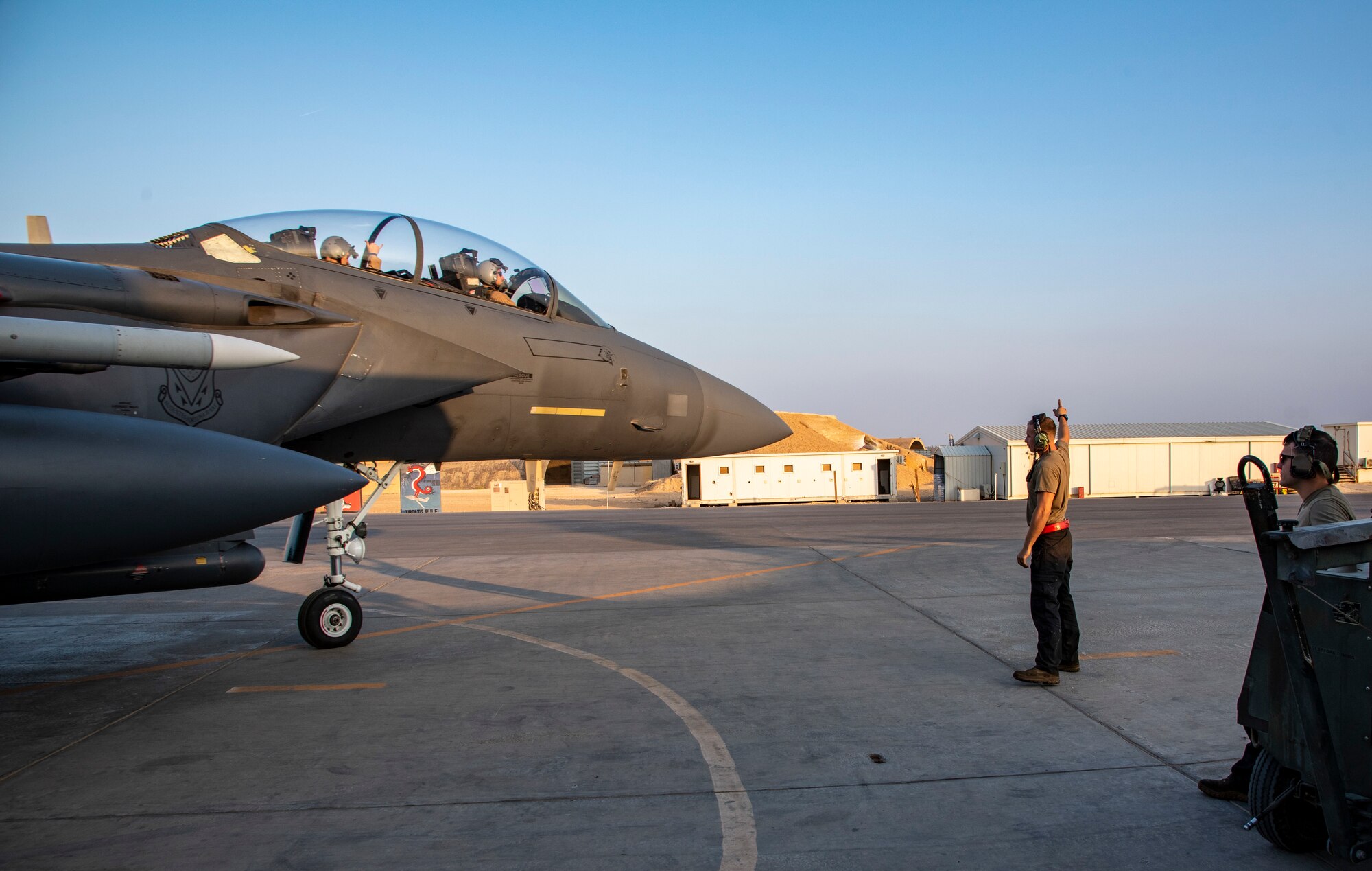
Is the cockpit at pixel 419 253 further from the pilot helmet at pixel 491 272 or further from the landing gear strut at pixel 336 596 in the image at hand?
the landing gear strut at pixel 336 596

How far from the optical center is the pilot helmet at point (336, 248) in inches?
292

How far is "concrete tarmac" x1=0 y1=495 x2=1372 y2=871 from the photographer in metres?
3.75

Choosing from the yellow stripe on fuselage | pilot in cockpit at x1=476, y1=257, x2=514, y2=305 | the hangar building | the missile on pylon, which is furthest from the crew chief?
the hangar building

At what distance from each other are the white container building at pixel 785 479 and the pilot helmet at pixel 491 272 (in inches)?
975

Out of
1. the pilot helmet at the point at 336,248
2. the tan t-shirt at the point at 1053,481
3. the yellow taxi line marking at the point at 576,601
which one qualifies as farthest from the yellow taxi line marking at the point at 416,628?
the tan t-shirt at the point at 1053,481

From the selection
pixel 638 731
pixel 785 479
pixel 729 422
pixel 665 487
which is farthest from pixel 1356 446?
pixel 638 731

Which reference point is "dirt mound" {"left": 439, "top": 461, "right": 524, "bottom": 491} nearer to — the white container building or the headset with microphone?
the white container building

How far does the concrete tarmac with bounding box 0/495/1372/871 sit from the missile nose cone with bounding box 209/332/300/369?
2.25m

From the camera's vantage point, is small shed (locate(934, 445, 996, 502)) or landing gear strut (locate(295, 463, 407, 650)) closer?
landing gear strut (locate(295, 463, 407, 650))

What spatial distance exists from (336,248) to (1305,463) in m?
7.16

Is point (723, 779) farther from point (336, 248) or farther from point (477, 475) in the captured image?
point (477, 475)

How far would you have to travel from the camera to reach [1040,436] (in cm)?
617

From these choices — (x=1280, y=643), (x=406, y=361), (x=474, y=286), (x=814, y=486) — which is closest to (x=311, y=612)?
(x=406, y=361)

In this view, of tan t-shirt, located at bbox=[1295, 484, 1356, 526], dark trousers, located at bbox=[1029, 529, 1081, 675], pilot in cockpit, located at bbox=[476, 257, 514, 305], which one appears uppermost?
pilot in cockpit, located at bbox=[476, 257, 514, 305]
